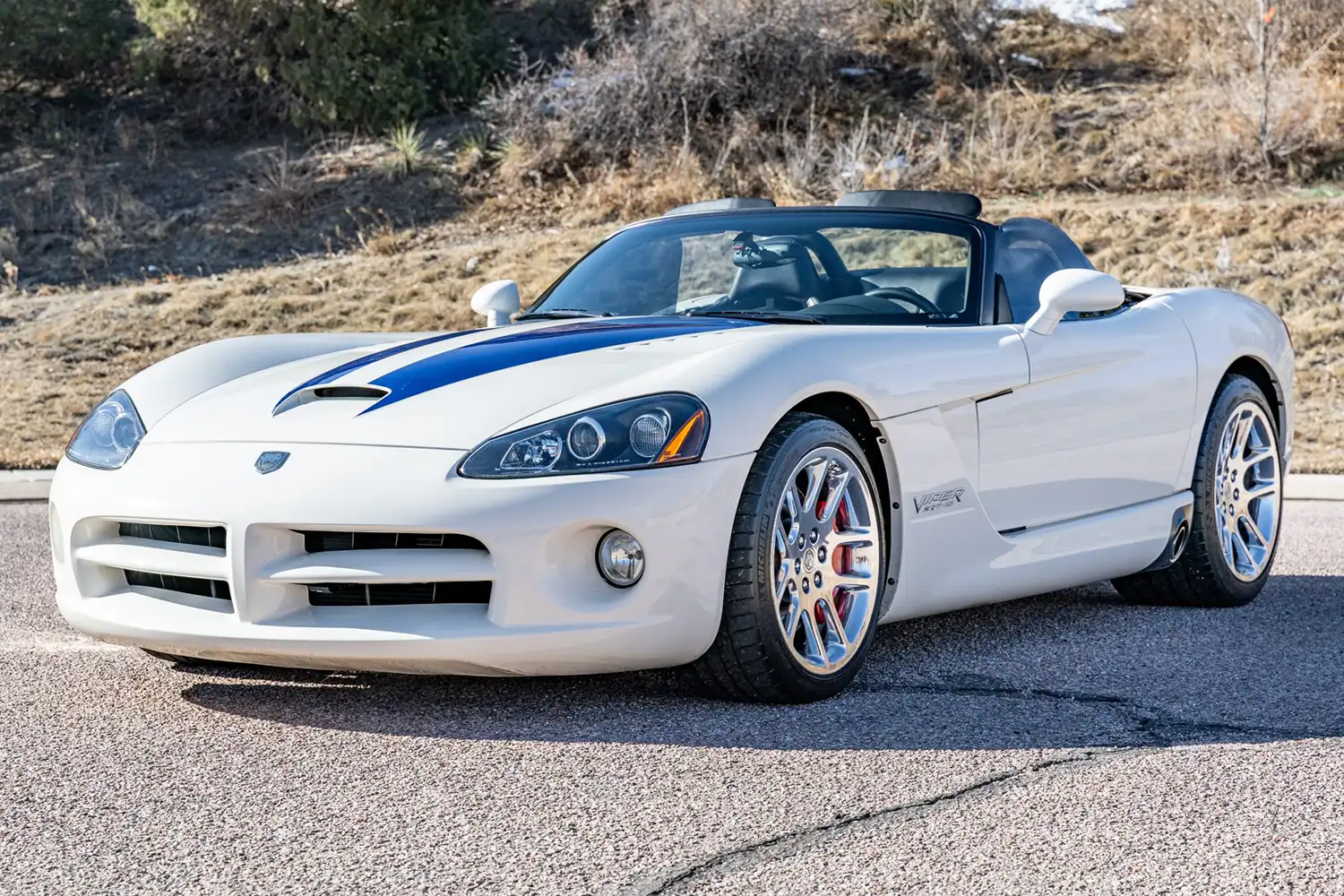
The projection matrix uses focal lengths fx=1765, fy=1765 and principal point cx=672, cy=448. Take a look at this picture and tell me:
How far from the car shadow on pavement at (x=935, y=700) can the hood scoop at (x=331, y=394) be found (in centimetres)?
71

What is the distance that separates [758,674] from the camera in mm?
4117

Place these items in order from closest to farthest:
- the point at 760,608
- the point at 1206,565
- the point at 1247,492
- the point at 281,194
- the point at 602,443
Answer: the point at 602,443, the point at 760,608, the point at 1206,565, the point at 1247,492, the point at 281,194

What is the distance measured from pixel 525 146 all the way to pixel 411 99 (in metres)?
2.28

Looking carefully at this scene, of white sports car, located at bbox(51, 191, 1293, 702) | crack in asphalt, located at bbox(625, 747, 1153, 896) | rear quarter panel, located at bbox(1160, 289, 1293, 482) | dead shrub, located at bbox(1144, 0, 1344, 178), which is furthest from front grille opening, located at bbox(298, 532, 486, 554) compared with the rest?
dead shrub, located at bbox(1144, 0, 1344, 178)

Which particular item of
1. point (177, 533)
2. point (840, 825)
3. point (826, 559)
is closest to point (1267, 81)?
point (826, 559)

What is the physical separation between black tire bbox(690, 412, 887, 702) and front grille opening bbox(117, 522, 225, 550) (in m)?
1.15

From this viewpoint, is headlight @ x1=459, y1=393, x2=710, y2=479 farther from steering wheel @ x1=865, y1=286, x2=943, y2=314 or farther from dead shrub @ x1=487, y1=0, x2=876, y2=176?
dead shrub @ x1=487, y1=0, x2=876, y2=176

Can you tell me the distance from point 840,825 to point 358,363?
6.82 feet

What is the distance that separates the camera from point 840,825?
3.26 m

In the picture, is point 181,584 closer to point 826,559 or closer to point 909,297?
point 826,559

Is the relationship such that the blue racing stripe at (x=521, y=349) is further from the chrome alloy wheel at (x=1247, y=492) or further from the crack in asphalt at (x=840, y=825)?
the chrome alloy wheel at (x=1247, y=492)

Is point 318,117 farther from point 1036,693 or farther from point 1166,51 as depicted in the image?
point 1036,693

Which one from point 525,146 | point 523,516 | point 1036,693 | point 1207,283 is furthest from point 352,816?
point 525,146

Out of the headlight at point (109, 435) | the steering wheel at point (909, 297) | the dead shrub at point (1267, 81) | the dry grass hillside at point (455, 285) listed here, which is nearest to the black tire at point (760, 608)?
the steering wheel at point (909, 297)
